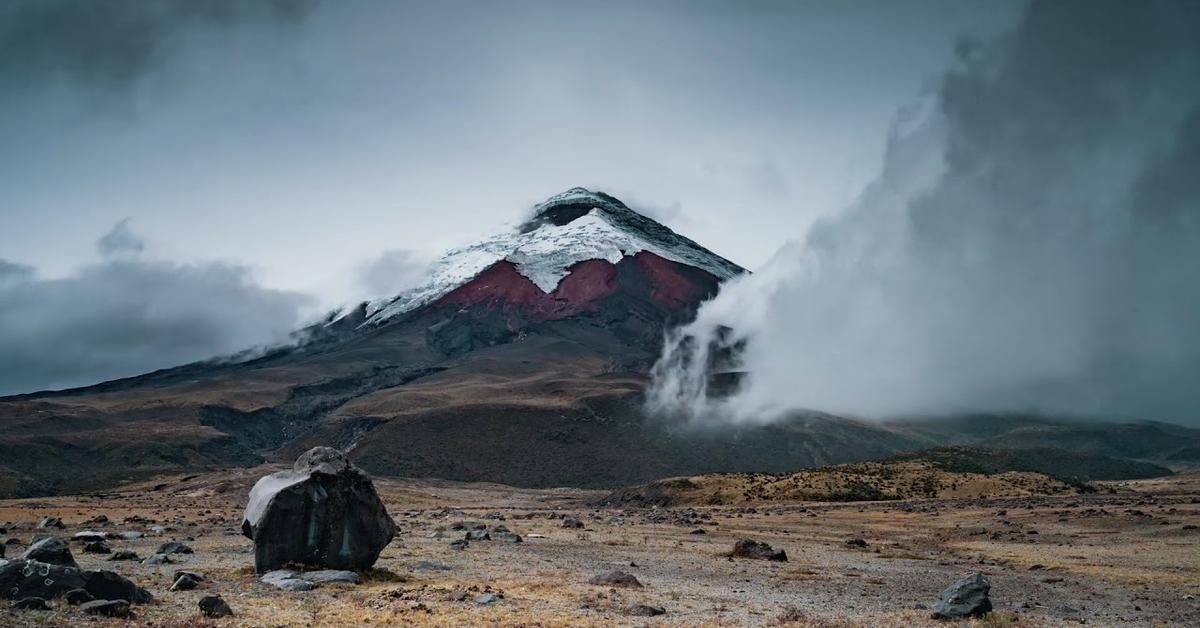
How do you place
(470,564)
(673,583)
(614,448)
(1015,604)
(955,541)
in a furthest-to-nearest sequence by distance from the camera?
(614,448) → (955,541) → (470,564) → (673,583) → (1015,604)

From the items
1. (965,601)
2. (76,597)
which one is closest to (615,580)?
(965,601)

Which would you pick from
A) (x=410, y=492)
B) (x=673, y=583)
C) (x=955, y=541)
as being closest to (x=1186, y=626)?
(x=673, y=583)

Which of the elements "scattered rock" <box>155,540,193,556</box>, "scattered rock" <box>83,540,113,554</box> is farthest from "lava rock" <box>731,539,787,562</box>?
"scattered rock" <box>83,540,113,554</box>

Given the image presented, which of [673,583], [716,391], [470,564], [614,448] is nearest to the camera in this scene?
[673,583]

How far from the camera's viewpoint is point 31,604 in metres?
15.8

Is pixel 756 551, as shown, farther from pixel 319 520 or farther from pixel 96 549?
pixel 96 549

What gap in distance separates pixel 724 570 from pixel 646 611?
1125cm

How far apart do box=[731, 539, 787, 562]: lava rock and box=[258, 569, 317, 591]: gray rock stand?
18479 mm

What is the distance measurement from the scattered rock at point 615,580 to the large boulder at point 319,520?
6.78 m

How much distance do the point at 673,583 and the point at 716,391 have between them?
158795 mm

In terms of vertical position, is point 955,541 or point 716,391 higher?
point 716,391

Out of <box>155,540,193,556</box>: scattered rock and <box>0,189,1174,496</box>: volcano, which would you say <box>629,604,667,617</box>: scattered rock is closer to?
<box>155,540,193,556</box>: scattered rock

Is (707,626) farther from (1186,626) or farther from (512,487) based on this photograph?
(512,487)

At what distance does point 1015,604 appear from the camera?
856 inches
